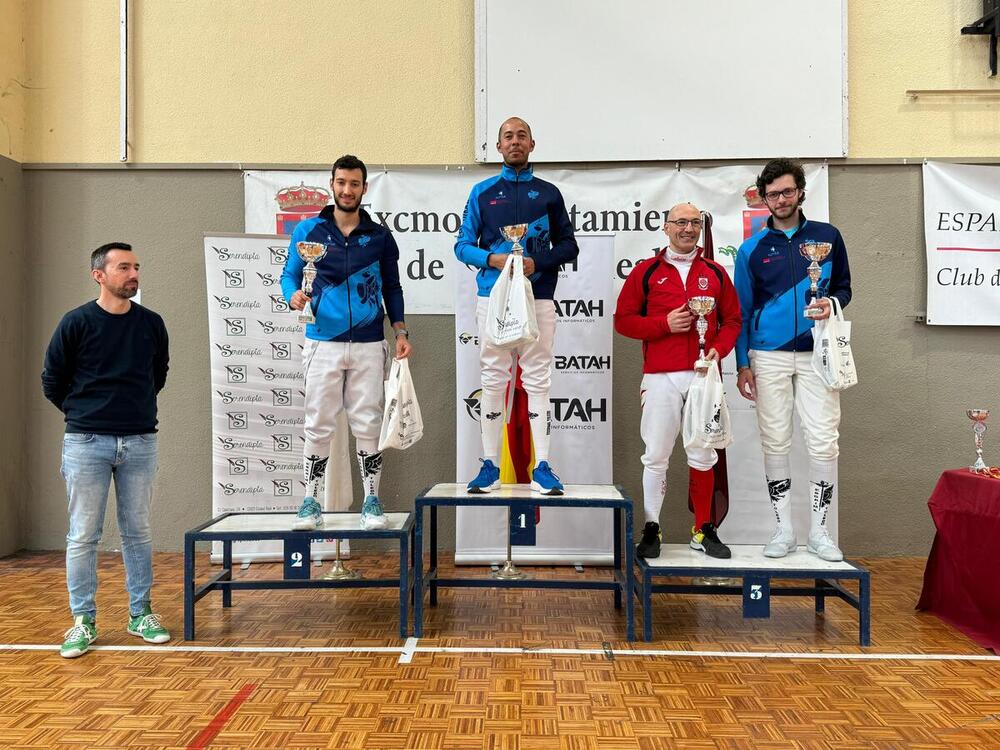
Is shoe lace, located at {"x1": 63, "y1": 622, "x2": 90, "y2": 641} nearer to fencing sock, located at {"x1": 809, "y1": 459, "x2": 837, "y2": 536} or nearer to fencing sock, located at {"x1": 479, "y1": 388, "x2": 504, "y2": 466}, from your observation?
fencing sock, located at {"x1": 479, "y1": 388, "x2": 504, "y2": 466}

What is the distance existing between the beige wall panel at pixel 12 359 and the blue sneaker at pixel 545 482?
3657 mm

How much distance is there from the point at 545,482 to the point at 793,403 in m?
1.27

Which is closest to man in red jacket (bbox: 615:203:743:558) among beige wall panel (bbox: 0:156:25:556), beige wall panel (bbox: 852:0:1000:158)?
beige wall panel (bbox: 852:0:1000:158)

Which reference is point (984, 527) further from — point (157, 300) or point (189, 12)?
point (189, 12)

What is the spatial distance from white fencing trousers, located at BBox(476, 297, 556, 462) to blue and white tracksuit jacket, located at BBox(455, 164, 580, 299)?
0.12 metres

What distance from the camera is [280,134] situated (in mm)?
5152

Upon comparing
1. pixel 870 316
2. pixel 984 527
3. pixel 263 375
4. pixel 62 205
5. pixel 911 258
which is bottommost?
pixel 984 527

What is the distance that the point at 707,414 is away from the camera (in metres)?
3.47

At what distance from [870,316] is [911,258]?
0.47m

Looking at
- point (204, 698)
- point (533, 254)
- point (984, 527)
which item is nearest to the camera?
point (204, 698)

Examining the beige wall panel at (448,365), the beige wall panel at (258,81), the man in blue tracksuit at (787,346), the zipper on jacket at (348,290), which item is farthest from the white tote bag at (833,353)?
the beige wall panel at (258,81)

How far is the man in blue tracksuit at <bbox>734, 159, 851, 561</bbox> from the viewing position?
141 inches

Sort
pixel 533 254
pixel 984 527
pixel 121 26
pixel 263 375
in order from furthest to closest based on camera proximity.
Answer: pixel 121 26, pixel 263 375, pixel 533 254, pixel 984 527

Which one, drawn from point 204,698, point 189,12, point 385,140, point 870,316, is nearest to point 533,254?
point 385,140
